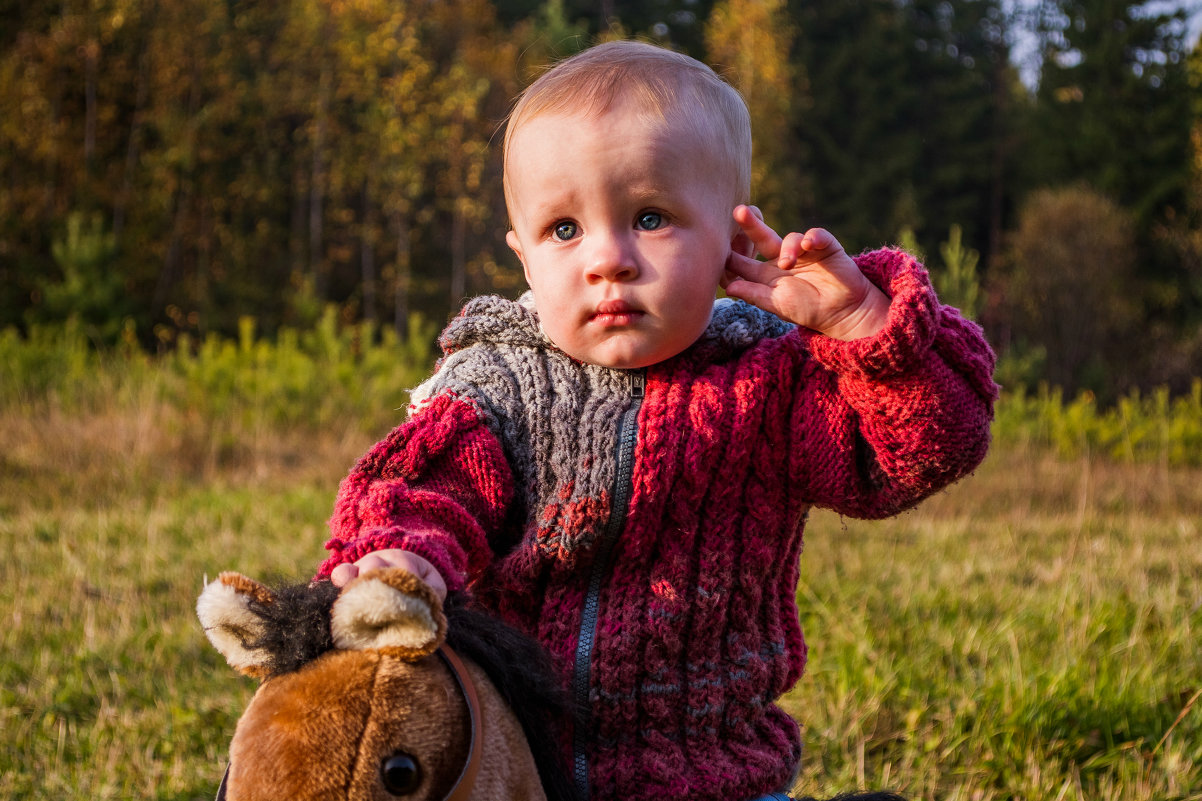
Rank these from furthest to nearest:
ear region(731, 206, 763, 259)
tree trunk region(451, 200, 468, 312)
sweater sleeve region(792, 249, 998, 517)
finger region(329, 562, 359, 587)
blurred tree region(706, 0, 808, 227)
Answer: blurred tree region(706, 0, 808, 227)
tree trunk region(451, 200, 468, 312)
ear region(731, 206, 763, 259)
sweater sleeve region(792, 249, 998, 517)
finger region(329, 562, 359, 587)

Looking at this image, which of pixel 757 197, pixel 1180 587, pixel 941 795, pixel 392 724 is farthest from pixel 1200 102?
pixel 392 724

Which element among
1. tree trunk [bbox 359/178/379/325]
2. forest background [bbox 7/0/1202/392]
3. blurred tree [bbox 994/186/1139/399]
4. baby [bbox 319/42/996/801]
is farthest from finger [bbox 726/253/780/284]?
tree trunk [bbox 359/178/379/325]

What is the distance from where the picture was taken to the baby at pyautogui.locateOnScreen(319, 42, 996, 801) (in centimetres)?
144

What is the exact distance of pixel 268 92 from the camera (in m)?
16.9

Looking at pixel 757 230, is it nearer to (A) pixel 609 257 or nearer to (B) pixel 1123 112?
(A) pixel 609 257

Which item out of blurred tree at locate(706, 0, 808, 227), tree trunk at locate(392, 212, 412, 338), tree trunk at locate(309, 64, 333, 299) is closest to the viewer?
tree trunk at locate(309, 64, 333, 299)

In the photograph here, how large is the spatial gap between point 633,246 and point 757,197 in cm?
1869

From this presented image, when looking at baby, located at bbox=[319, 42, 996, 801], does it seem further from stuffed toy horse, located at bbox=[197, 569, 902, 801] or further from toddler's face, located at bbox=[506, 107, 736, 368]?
stuffed toy horse, located at bbox=[197, 569, 902, 801]

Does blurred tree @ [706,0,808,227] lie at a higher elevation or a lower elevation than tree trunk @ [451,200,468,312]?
higher

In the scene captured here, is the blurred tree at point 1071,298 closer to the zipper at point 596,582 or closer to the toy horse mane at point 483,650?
the zipper at point 596,582

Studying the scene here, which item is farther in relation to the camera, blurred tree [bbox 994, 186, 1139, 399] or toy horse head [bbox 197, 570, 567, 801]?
blurred tree [bbox 994, 186, 1139, 399]

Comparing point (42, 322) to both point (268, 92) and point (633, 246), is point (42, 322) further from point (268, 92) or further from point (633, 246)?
point (633, 246)

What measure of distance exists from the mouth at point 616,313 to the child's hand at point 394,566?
17.5 inches

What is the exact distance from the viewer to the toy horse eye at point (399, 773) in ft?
3.35
